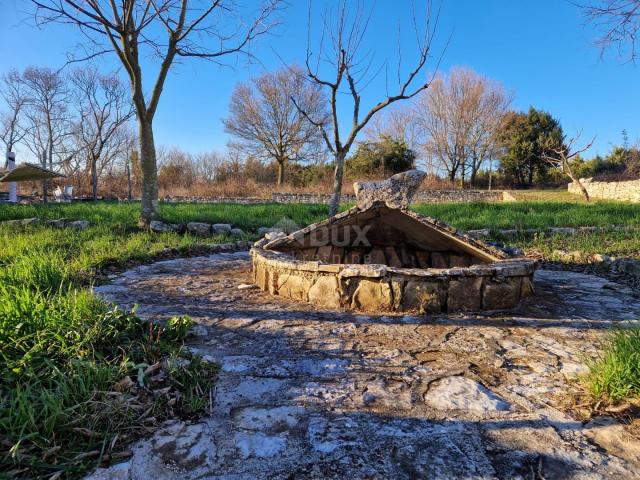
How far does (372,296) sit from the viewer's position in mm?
3387

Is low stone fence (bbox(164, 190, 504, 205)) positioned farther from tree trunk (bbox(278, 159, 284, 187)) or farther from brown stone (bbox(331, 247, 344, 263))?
brown stone (bbox(331, 247, 344, 263))

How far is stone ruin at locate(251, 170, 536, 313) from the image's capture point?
333 cm

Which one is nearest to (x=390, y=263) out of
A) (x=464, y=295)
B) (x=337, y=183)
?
(x=464, y=295)

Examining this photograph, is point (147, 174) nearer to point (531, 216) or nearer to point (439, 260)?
point (439, 260)

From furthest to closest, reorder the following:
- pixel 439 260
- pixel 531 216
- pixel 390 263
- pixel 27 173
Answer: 1. pixel 27 173
2. pixel 531 216
3. pixel 390 263
4. pixel 439 260

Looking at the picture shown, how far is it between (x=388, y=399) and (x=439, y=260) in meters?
3.20

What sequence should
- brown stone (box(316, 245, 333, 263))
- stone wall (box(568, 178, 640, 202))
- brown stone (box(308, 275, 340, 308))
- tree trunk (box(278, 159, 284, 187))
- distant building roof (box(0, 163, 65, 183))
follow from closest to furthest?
brown stone (box(308, 275, 340, 308)) → brown stone (box(316, 245, 333, 263)) → distant building roof (box(0, 163, 65, 183)) → stone wall (box(568, 178, 640, 202)) → tree trunk (box(278, 159, 284, 187))

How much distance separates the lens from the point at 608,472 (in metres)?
1.43

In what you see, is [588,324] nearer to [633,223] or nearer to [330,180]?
[633,223]

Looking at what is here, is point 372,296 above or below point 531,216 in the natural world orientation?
below

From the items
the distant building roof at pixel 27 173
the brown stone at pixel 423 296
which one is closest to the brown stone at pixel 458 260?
the brown stone at pixel 423 296

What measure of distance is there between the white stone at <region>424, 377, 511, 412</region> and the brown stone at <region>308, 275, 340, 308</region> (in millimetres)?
1456

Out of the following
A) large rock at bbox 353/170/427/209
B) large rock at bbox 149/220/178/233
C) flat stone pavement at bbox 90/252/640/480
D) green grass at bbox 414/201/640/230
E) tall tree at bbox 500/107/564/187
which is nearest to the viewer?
flat stone pavement at bbox 90/252/640/480

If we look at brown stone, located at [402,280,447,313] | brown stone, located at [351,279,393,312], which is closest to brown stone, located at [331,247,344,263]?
brown stone, located at [351,279,393,312]
